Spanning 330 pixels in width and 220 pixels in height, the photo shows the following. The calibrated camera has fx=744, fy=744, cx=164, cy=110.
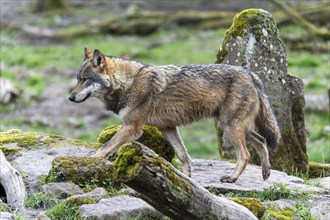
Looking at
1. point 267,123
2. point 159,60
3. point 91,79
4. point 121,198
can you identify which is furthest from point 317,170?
point 159,60

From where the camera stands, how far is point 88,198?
7.73 metres

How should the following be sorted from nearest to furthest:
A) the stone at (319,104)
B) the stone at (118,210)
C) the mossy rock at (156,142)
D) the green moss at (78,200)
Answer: the stone at (118,210), the green moss at (78,200), the mossy rock at (156,142), the stone at (319,104)

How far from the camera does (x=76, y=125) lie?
1997cm

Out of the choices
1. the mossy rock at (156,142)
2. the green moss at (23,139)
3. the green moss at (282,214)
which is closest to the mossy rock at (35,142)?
the green moss at (23,139)

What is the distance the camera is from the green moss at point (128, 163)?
613cm

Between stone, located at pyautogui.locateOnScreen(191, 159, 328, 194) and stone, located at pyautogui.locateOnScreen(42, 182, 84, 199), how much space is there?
1507 mm

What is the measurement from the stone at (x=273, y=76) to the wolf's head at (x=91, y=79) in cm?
267

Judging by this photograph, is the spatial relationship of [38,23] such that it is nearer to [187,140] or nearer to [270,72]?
[187,140]

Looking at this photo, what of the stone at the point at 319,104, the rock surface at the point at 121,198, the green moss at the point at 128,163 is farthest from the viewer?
the stone at the point at 319,104

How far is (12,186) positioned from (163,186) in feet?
8.29

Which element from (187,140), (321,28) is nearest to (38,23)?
(321,28)

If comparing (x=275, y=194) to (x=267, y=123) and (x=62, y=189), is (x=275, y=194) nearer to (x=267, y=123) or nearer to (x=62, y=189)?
(x=267, y=123)

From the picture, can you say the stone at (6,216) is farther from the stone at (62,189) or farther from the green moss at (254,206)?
the green moss at (254,206)

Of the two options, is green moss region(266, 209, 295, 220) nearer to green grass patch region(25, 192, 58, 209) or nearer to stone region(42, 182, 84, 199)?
stone region(42, 182, 84, 199)
